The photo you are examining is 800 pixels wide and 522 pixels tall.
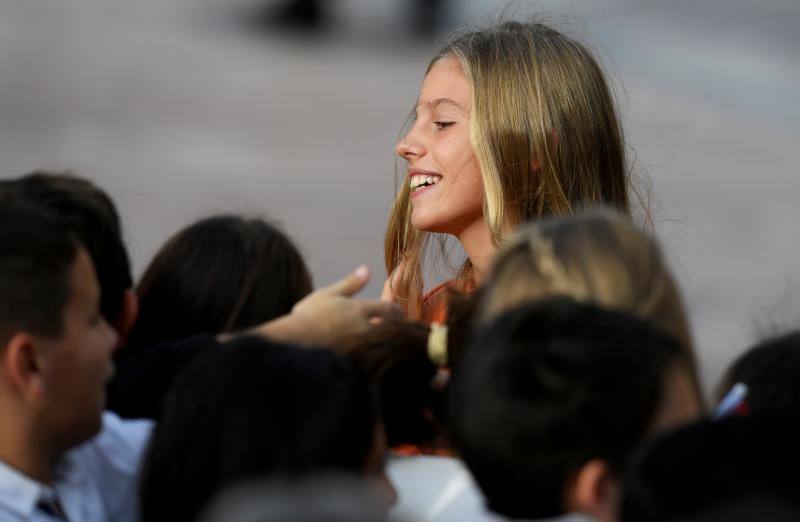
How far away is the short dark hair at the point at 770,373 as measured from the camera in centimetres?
Result: 194

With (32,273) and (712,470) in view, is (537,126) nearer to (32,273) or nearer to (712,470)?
(32,273)

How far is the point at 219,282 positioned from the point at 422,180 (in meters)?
0.89

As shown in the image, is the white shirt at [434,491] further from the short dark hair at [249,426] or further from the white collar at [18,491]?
the white collar at [18,491]

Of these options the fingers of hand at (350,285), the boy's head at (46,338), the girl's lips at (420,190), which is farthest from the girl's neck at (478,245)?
the boy's head at (46,338)

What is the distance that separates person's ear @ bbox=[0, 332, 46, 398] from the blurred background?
3817 mm

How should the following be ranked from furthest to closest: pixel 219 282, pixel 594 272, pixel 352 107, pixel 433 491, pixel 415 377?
pixel 352 107 → pixel 219 282 → pixel 415 377 → pixel 433 491 → pixel 594 272

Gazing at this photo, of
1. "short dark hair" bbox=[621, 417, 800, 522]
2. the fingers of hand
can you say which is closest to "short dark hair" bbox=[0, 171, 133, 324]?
the fingers of hand

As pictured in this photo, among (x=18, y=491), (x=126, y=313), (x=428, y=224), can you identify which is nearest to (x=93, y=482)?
(x=18, y=491)

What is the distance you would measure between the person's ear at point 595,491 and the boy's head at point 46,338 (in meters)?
0.65

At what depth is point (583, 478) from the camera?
1438 mm

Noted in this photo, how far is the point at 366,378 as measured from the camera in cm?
168

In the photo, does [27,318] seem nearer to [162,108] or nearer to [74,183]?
[74,183]

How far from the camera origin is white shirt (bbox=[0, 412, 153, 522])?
171 cm

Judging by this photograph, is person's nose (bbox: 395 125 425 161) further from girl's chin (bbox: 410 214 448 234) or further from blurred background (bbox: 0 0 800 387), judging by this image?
blurred background (bbox: 0 0 800 387)
